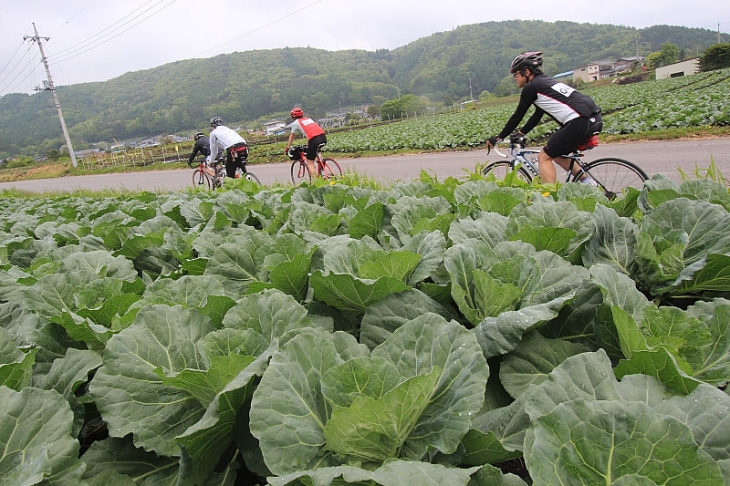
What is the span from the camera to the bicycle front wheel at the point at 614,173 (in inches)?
195

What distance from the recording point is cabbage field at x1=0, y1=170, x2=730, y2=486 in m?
0.62

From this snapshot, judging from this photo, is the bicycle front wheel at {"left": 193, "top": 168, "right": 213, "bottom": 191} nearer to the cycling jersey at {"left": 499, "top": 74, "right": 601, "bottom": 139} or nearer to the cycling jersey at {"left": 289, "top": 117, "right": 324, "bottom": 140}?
the cycling jersey at {"left": 289, "top": 117, "right": 324, "bottom": 140}

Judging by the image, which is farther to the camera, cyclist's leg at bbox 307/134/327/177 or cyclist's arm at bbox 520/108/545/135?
cyclist's leg at bbox 307/134/327/177

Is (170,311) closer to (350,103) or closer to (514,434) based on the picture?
(514,434)

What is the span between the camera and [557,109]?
16.3 feet

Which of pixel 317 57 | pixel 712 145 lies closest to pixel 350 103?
pixel 317 57

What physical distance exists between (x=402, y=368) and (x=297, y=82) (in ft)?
426

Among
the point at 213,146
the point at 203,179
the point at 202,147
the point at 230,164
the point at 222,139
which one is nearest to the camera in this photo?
the point at 222,139

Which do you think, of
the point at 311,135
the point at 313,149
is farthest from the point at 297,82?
the point at 313,149

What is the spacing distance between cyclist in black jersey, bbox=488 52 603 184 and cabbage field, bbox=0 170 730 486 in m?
3.99

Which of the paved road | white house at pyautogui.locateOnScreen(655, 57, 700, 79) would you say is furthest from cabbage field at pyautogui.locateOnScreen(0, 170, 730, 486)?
white house at pyautogui.locateOnScreen(655, 57, 700, 79)

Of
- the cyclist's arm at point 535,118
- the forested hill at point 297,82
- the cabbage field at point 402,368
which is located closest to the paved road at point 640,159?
the cyclist's arm at point 535,118

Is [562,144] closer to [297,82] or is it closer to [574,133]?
[574,133]

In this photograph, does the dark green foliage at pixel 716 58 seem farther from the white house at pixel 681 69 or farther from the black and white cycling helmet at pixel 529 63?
the black and white cycling helmet at pixel 529 63
